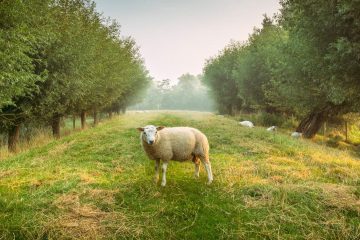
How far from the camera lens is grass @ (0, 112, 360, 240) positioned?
7492mm

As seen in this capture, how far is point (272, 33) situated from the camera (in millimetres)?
44125

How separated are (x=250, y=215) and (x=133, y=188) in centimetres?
354

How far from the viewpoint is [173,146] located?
10.7m

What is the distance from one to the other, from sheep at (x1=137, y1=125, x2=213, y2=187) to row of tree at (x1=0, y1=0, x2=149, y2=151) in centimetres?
616

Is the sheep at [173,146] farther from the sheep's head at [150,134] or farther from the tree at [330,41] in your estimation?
the tree at [330,41]

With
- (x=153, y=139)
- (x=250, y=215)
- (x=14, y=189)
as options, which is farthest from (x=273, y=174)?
(x=14, y=189)

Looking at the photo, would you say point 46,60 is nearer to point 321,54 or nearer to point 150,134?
point 150,134

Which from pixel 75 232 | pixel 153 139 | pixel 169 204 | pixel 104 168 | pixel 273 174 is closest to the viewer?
pixel 75 232

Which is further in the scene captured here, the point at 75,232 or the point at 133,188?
the point at 133,188

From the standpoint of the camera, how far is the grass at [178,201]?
749 cm

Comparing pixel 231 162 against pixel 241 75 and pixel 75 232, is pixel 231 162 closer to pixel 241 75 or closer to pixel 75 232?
pixel 75 232

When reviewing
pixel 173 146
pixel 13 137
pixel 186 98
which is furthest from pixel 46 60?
pixel 186 98

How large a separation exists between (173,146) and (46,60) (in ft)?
40.3

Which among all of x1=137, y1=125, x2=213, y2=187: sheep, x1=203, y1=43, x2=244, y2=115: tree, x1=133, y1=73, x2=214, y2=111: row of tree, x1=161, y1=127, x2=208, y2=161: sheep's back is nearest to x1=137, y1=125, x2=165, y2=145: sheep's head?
x1=137, y1=125, x2=213, y2=187: sheep
